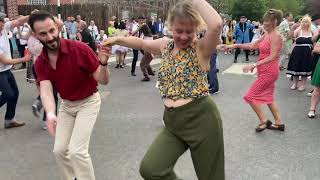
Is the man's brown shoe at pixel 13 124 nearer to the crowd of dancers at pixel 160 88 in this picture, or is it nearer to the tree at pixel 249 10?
the crowd of dancers at pixel 160 88

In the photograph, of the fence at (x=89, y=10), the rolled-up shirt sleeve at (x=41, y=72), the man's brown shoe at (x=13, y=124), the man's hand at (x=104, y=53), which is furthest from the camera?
the fence at (x=89, y=10)

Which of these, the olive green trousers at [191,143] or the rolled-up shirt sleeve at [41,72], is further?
the rolled-up shirt sleeve at [41,72]

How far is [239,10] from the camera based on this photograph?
132 ft

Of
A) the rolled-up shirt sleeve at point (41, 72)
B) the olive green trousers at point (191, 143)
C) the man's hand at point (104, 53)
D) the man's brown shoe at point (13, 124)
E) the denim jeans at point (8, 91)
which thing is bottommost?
the man's brown shoe at point (13, 124)

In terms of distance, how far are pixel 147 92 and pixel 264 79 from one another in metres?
4.10

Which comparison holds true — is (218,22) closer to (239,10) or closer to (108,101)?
(108,101)

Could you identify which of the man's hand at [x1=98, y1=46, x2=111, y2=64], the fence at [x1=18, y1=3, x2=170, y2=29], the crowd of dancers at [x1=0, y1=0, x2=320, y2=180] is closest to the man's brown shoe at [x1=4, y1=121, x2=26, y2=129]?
the crowd of dancers at [x1=0, y1=0, x2=320, y2=180]

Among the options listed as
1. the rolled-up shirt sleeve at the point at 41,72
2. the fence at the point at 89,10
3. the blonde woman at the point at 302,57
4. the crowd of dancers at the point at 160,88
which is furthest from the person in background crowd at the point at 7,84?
the fence at the point at 89,10

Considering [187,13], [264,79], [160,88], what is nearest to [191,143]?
[160,88]

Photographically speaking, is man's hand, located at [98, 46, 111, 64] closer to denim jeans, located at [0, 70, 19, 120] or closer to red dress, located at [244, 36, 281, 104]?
red dress, located at [244, 36, 281, 104]

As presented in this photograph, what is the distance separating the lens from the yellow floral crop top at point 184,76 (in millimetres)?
3129

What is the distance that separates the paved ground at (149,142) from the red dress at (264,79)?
1.66ft

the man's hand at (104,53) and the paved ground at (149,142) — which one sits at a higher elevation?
the man's hand at (104,53)

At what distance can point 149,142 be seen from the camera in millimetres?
5996
